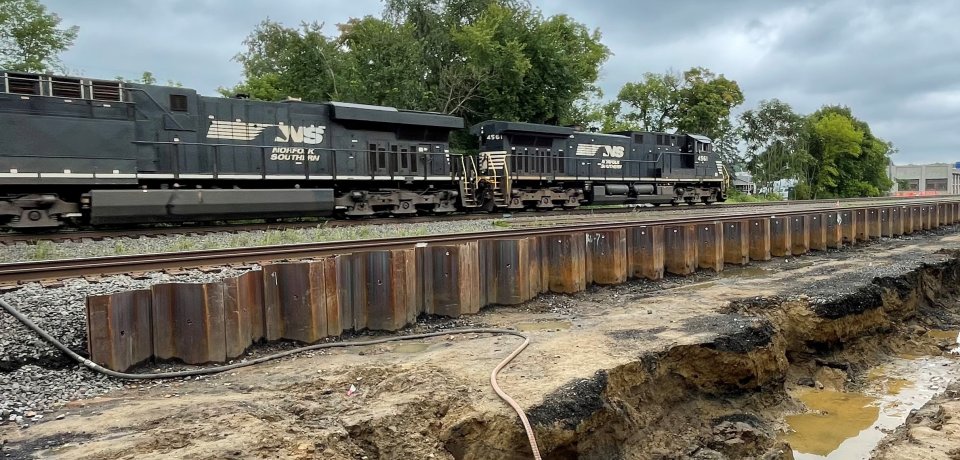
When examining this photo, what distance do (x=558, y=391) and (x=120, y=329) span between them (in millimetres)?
3900

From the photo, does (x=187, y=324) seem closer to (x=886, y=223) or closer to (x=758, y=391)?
(x=758, y=391)

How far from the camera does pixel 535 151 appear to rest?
2338 centimetres

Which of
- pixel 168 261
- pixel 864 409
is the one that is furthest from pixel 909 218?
pixel 168 261

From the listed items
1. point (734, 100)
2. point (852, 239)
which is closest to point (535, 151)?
point (852, 239)

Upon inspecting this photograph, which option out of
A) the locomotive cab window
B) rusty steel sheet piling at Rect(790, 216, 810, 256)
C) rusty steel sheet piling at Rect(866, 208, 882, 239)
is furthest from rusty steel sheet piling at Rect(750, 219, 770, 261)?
the locomotive cab window

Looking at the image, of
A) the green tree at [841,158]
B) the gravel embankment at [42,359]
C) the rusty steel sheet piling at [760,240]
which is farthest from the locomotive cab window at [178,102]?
the green tree at [841,158]

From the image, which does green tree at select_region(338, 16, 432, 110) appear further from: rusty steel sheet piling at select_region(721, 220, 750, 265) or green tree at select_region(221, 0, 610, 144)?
rusty steel sheet piling at select_region(721, 220, 750, 265)

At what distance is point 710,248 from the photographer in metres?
11.6

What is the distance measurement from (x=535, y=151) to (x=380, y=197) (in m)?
8.42

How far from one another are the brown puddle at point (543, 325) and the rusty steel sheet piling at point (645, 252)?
3279mm

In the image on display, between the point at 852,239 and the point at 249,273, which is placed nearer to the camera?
the point at 249,273

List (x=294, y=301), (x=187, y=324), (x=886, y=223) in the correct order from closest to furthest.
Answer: (x=187, y=324) → (x=294, y=301) → (x=886, y=223)

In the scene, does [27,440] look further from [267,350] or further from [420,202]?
[420,202]

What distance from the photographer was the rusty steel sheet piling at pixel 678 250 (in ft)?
35.6
